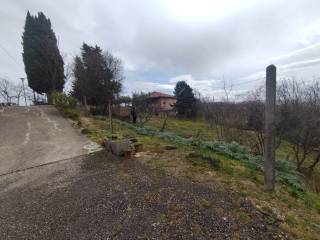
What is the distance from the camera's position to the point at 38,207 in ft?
11.4

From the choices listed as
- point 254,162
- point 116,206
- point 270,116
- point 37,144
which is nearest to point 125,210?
point 116,206

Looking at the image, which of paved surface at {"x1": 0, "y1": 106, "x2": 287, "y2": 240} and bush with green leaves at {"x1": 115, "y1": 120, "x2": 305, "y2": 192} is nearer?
paved surface at {"x1": 0, "y1": 106, "x2": 287, "y2": 240}

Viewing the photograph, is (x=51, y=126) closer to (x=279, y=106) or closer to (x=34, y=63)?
(x=279, y=106)

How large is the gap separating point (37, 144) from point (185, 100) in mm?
24503

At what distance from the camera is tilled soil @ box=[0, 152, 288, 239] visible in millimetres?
2730

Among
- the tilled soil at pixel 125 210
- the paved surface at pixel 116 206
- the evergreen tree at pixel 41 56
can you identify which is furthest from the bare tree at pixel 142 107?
the evergreen tree at pixel 41 56

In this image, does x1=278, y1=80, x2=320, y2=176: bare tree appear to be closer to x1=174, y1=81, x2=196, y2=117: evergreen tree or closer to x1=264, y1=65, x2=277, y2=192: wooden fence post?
x1=264, y1=65, x2=277, y2=192: wooden fence post

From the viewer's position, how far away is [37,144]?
774cm

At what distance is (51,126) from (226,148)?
8.66 metres

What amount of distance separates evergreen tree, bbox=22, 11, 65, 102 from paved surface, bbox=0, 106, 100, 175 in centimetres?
1253

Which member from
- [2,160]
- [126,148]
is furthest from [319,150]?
[2,160]

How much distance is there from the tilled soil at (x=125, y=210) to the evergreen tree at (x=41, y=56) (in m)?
20.3

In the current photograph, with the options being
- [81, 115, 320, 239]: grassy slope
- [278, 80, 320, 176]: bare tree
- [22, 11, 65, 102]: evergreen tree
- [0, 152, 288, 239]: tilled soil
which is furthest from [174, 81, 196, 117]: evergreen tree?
[0, 152, 288, 239]: tilled soil

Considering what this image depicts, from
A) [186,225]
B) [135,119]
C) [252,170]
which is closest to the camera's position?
[186,225]
